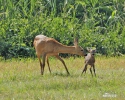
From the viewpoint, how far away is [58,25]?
56.3ft

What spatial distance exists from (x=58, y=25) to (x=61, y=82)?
→ 19.6ft

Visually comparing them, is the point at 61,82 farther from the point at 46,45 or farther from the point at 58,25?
the point at 58,25

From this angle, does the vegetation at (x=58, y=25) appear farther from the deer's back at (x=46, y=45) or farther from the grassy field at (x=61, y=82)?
the deer's back at (x=46, y=45)

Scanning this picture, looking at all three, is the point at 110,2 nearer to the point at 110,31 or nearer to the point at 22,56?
the point at 110,31

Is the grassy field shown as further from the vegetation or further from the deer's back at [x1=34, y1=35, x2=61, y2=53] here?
the vegetation

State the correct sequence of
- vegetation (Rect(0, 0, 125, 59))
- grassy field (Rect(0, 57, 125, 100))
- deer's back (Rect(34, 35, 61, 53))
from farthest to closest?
vegetation (Rect(0, 0, 125, 59)) → deer's back (Rect(34, 35, 61, 53)) → grassy field (Rect(0, 57, 125, 100))

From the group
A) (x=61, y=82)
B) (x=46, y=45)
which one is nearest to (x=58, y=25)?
(x=46, y=45)

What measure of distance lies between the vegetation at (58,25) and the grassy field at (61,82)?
203 cm

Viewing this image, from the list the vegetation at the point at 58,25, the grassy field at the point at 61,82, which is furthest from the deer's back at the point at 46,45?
the vegetation at the point at 58,25

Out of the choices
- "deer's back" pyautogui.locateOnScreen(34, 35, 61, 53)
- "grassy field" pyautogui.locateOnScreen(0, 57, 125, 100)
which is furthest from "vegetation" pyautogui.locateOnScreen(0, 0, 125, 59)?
"deer's back" pyautogui.locateOnScreen(34, 35, 61, 53)

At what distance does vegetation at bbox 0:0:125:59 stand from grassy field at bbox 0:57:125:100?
2.03 meters

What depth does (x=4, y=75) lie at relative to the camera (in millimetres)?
12508

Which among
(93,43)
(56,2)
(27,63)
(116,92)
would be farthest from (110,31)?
(116,92)

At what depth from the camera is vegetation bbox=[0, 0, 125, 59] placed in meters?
16.7
